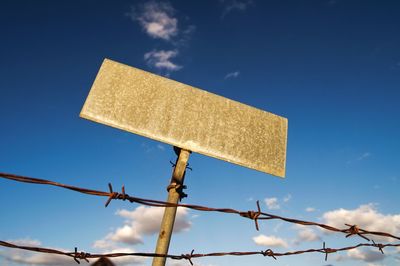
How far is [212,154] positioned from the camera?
10.5 feet

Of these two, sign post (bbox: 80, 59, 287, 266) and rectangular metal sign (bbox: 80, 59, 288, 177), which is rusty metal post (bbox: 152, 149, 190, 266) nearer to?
sign post (bbox: 80, 59, 287, 266)

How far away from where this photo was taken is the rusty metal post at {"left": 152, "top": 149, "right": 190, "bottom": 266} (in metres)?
2.67

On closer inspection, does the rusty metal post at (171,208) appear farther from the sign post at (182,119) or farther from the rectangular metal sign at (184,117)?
the rectangular metal sign at (184,117)

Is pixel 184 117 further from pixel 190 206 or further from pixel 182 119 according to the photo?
pixel 190 206

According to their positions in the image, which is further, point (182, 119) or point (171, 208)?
point (182, 119)

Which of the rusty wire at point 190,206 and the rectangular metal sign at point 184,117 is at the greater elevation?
the rectangular metal sign at point 184,117

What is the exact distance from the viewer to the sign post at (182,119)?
3.11 meters

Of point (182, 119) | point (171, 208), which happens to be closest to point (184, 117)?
point (182, 119)

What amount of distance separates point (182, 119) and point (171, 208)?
0.98 m

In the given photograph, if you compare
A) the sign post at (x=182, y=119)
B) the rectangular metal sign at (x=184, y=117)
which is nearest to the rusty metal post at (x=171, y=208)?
the sign post at (x=182, y=119)

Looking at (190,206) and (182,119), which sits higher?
(182,119)

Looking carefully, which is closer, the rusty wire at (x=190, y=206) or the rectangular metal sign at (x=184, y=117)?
the rusty wire at (x=190, y=206)

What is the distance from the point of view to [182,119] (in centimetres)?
332

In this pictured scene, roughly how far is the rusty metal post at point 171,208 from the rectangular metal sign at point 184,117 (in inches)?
6.0
